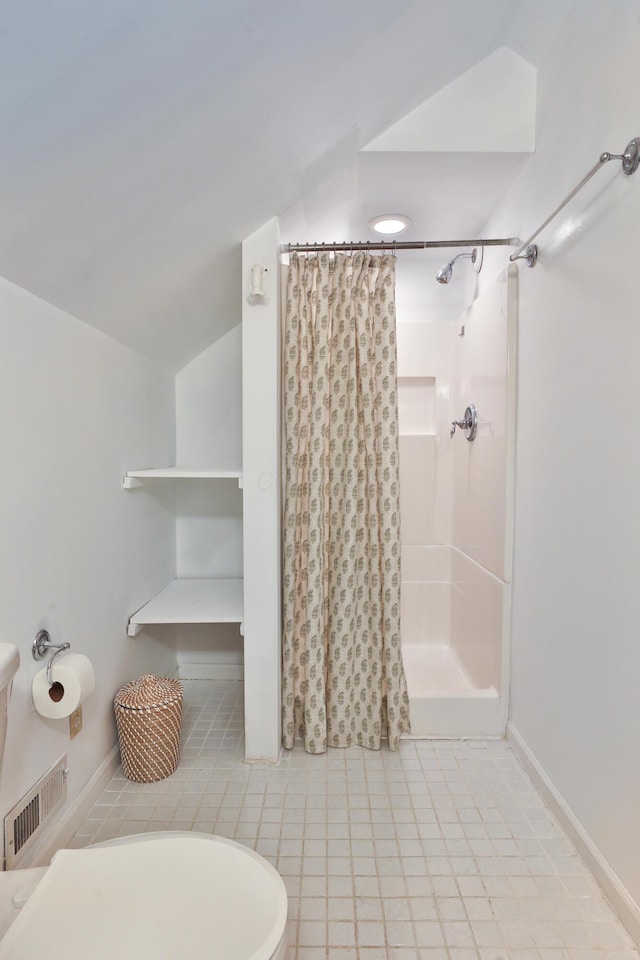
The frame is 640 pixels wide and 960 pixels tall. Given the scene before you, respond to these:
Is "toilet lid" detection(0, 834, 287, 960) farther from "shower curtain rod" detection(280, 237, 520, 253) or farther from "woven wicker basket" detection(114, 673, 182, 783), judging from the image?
"shower curtain rod" detection(280, 237, 520, 253)

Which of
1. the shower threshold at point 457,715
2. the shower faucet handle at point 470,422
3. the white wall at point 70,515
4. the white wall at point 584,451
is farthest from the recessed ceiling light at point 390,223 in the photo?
the shower threshold at point 457,715

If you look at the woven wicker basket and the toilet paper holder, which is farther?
the woven wicker basket

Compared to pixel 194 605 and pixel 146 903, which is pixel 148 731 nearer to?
pixel 194 605

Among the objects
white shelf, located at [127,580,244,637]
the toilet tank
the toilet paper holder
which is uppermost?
the toilet tank

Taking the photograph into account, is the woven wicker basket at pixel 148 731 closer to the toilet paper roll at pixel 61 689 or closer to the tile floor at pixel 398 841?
the tile floor at pixel 398 841

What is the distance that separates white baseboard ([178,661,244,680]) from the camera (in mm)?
2668

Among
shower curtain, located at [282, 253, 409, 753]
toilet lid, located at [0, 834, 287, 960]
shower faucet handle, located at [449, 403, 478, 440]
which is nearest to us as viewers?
toilet lid, located at [0, 834, 287, 960]

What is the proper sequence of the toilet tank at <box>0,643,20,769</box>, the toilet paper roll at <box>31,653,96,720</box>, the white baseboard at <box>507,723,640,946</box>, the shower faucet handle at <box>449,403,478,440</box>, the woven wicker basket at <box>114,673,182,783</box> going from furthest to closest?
the shower faucet handle at <box>449,403,478,440</box>, the woven wicker basket at <box>114,673,182,783</box>, the toilet paper roll at <box>31,653,96,720</box>, the white baseboard at <box>507,723,640,946</box>, the toilet tank at <box>0,643,20,769</box>

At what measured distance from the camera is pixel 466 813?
166cm

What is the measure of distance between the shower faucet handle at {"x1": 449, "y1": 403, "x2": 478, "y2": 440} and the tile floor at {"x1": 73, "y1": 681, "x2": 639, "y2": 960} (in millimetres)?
1293

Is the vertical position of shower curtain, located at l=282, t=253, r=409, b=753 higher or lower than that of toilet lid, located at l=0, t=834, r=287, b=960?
higher

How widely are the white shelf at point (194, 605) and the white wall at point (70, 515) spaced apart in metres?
0.06

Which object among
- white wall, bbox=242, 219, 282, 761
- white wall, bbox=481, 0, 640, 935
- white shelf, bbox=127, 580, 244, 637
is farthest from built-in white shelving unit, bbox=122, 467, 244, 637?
white wall, bbox=481, 0, 640, 935

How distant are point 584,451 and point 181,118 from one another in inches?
51.8
